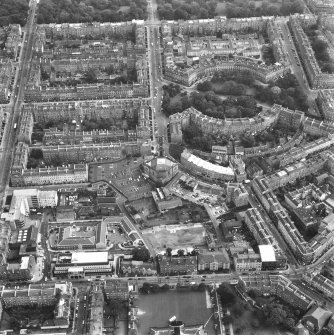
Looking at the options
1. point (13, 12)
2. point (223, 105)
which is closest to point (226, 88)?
point (223, 105)

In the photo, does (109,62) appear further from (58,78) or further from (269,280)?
(269,280)

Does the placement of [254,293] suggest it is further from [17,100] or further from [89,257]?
[17,100]

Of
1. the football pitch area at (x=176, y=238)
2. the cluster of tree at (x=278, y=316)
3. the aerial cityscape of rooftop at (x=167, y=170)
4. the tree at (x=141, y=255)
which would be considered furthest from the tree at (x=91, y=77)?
the cluster of tree at (x=278, y=316)

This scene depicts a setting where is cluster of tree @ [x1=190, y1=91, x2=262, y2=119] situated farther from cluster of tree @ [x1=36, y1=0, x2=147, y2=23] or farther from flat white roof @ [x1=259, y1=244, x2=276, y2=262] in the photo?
cluster of tree @ [x1=36, y1=0, x2=147, y2=23]

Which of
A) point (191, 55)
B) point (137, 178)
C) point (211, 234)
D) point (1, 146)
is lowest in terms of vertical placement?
point (211, 234)

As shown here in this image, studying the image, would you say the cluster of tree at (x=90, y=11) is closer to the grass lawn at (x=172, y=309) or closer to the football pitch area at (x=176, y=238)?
the football pitch area at (x=176, y=238)

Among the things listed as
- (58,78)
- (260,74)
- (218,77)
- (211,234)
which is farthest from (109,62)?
(211,234)
